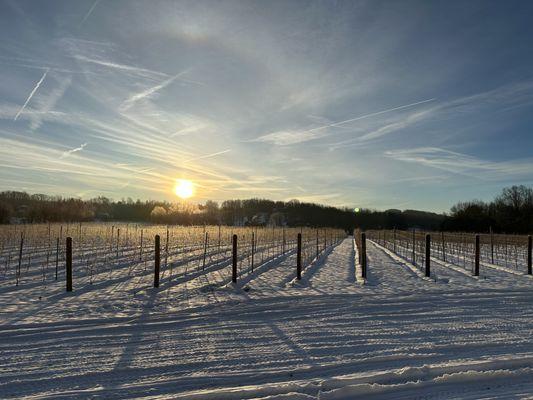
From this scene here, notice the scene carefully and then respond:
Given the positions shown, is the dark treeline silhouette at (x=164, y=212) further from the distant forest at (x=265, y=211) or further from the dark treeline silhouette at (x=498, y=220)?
the dark treeline silhouette at (x=498, y=220)

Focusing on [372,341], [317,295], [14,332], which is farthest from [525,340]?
[14,332]

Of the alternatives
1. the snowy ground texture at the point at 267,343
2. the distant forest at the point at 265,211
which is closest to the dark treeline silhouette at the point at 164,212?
the distant forest at the point at 265,211

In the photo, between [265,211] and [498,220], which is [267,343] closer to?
[498,220]

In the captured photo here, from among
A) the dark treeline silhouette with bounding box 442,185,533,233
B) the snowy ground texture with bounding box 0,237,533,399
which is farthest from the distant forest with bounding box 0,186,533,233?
the snowy ground texture with bounding box 0,237,533,399

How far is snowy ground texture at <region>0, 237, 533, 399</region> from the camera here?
370 centimetres

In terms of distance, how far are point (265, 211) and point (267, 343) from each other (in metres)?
112

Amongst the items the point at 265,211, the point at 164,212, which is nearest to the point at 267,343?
the point at 164,212

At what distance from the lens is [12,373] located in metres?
4.01

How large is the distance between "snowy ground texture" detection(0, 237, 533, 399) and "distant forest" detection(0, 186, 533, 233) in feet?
105

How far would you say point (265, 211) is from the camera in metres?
117

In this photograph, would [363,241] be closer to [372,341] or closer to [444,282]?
[444,282]

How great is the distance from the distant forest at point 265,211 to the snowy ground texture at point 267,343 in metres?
32.1

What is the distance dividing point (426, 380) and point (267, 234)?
2559 cm

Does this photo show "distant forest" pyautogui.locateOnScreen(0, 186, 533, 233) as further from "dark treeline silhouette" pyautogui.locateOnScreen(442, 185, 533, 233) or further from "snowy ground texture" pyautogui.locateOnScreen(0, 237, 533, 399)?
"snowy ground texture" pyautogui.locateOnScreen(0, 237, 533, 399)
